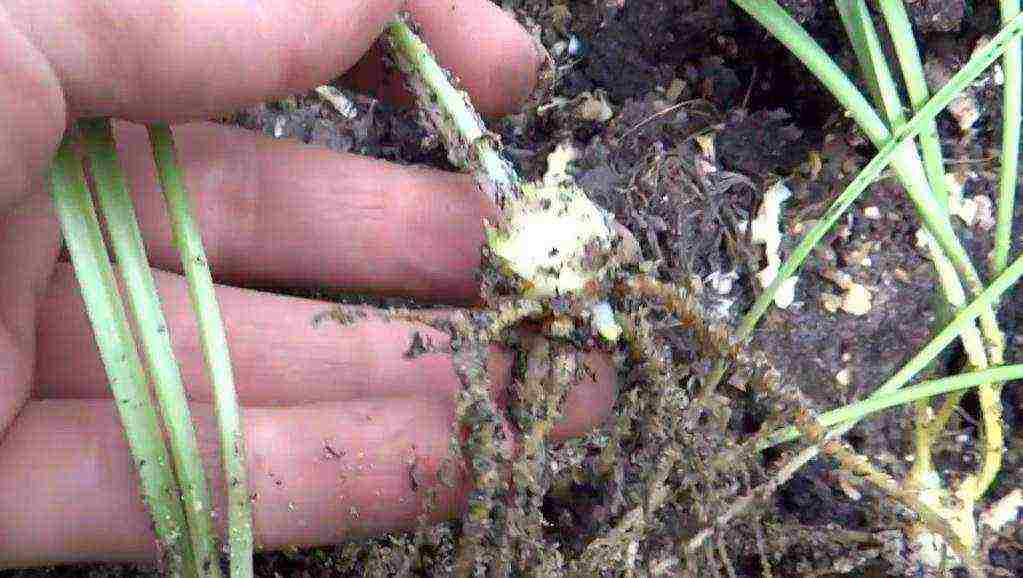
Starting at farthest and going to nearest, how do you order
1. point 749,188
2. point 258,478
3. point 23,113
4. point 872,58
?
point 749,188 < point 872,58 < point 258,478 < point 23,113

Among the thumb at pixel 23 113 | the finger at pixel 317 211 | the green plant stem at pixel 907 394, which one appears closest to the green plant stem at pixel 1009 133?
the green plant stem at pixel 907 394

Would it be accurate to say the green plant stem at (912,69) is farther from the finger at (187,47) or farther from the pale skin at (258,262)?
the finger at (187,47)

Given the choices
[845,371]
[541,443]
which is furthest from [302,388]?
[845,371]

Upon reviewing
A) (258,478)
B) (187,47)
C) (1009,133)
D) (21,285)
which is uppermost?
(1009,133)

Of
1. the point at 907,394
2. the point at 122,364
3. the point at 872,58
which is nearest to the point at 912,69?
the point at 872,58

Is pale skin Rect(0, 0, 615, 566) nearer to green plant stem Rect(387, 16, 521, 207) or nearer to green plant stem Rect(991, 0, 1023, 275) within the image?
green plant stem Rect(387, 16, 521, 207)

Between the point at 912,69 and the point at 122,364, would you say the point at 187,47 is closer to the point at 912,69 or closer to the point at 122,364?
the point at 122,364

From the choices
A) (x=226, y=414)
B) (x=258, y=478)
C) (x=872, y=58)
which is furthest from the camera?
(x=872, y=58)
